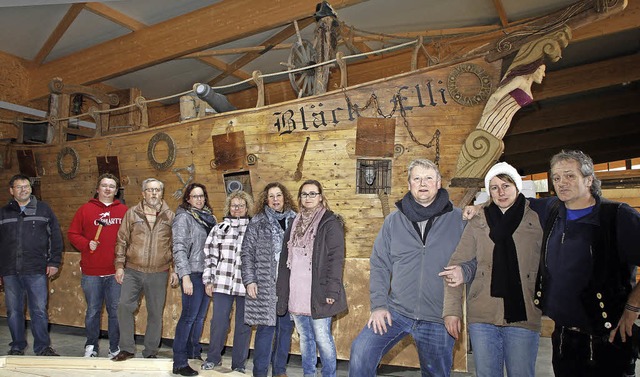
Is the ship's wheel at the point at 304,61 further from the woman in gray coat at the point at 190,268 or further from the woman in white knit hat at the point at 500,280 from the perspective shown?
the woman in white knit hat at the point at 500,280

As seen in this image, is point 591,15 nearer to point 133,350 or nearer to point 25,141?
point 133,350

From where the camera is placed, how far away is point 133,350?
4195 millimetres

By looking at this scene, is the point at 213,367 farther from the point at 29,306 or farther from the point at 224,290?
the point at 29,306

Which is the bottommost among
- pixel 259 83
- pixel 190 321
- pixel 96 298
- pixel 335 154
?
pixel 190 321

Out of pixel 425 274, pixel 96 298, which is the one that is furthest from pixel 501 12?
pixel 96 298

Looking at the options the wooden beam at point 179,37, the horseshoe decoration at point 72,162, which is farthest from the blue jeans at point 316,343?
the horseshoe decoration at point 72,162

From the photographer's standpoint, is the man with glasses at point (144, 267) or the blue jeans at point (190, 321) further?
the man with glasses at point (144, 267)

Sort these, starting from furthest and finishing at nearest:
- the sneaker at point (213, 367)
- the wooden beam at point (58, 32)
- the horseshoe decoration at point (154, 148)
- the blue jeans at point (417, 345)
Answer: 1. the wooden beam at point (58, 32)
2. the horseshoe decoration at point (154, 148)
3. the sneaker at point (213, 367)
4. the blue jeans at point (417, 345)

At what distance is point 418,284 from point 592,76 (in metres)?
7.87

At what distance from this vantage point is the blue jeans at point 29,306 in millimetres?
4512

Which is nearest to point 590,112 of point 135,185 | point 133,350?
point 135,185

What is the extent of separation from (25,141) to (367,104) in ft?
20.2

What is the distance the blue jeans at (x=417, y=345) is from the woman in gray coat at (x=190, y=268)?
5.89ft

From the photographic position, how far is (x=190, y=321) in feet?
13.0
